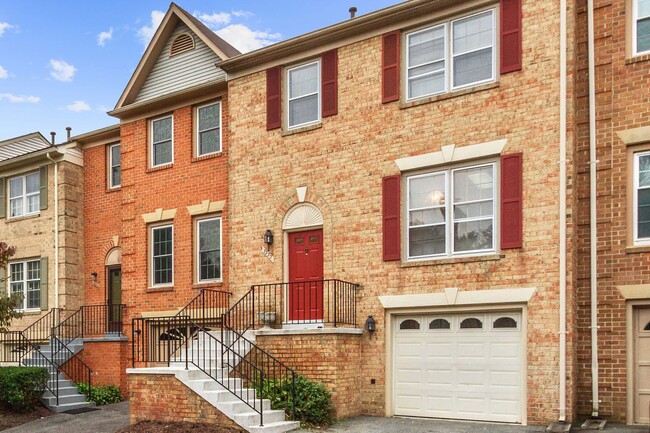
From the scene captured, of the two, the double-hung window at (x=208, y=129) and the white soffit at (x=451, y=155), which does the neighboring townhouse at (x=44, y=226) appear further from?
the white soffit at (x=451, y=155)

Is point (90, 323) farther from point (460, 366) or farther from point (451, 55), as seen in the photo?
point (451, 55)

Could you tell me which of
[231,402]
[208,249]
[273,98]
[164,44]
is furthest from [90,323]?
[231,402]

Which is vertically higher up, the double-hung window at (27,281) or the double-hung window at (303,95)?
the double-hung window at (303,95)

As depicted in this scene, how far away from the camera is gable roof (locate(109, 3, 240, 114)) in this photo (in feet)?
56.0

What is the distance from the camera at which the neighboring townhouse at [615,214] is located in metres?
11.1

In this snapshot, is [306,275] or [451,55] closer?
[451,55]

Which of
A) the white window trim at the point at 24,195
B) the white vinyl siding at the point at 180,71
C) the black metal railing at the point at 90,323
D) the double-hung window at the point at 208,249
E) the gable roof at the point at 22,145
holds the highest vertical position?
the white vinyl siding at the point at 180,71

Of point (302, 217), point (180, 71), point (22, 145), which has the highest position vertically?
point (180, 71)

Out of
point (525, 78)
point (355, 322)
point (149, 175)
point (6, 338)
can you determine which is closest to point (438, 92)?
point (525, 78)

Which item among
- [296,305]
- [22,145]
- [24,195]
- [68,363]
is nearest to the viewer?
[296,305]

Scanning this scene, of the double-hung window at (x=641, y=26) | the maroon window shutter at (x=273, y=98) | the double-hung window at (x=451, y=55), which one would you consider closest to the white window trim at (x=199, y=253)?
the maroon window shutter at (x=273, y=98)

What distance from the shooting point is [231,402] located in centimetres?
1159

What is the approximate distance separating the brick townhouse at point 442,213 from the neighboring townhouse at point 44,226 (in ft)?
19.4

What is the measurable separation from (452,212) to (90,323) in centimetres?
1207
